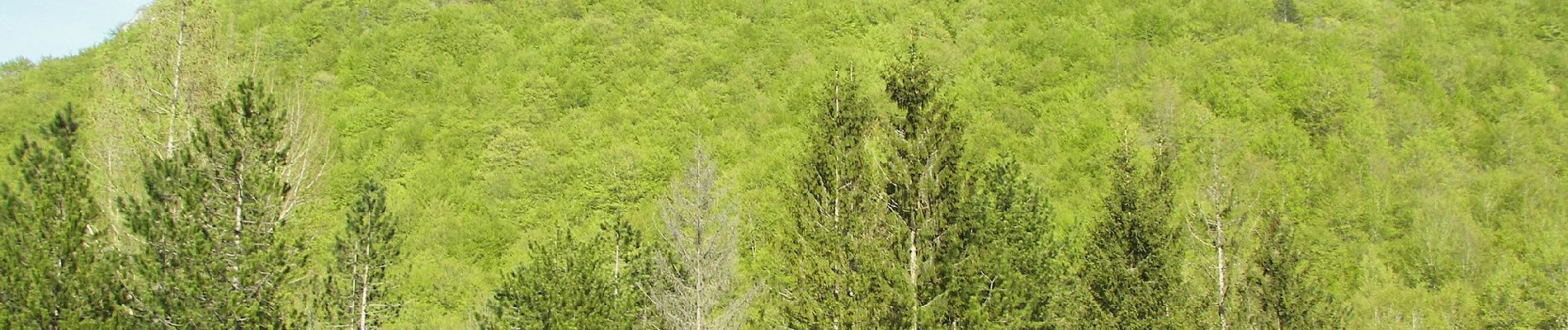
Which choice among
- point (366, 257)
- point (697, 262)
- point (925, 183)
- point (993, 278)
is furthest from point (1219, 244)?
point (366, 257)

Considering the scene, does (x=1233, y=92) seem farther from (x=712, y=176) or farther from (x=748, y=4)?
(x=712, y=176)

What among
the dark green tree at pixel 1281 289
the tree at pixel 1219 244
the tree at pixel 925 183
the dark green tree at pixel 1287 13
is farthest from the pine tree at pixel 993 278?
the dark green tree at pixel 1287 13

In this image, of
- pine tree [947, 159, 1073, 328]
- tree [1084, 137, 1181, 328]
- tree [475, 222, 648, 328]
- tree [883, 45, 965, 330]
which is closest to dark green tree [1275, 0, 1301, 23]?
tree [1084, 137, 1181, 328]

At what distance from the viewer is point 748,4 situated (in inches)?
2820

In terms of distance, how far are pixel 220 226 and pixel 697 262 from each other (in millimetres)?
10473

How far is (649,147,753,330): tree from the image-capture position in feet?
75.3

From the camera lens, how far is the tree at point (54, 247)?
1396cm

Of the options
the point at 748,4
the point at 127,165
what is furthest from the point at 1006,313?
the point at 748,4

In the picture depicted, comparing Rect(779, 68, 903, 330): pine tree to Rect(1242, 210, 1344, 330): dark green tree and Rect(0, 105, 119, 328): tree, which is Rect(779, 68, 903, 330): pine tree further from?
Rect(1242, 210, 1344, 330): dark green tree

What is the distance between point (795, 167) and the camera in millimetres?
16156

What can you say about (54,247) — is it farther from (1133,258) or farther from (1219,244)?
(1219,244)

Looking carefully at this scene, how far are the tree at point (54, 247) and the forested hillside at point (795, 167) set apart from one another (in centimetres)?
6

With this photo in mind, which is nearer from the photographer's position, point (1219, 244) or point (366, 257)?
point (1219, 244)

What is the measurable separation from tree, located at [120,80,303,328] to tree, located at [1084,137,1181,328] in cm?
1525
